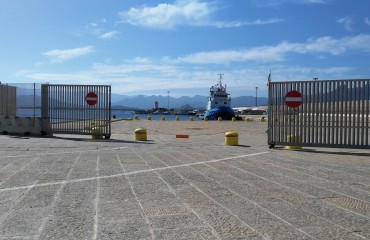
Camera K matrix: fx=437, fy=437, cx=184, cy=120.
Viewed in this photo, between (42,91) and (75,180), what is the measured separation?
1415 cm

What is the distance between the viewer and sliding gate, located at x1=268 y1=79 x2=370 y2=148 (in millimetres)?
15156

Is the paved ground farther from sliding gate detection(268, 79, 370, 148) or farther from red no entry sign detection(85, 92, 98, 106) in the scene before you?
red no entry sign detection(85, 92, 98, 106)

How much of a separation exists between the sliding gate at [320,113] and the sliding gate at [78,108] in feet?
27.0

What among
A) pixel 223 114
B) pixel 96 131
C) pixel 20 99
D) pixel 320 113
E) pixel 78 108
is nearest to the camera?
pixel 320 113

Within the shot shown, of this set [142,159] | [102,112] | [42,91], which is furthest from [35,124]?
[142,159]

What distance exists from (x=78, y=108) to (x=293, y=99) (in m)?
10.6

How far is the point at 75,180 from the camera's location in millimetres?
8688

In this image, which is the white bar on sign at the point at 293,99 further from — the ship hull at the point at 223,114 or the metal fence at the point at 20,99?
the ship hull at the point at 223,114

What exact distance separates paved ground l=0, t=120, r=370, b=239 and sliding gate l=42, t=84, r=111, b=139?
870 centimetres

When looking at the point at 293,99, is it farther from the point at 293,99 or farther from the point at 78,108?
the point at 78,108

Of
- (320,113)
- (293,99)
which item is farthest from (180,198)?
(293,99)

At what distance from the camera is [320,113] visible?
1574 centimetres

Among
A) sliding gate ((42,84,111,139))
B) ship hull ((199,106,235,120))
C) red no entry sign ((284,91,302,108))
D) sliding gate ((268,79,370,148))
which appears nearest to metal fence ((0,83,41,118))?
sliding gate ((42,84,111,139))

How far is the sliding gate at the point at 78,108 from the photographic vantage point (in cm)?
2092
